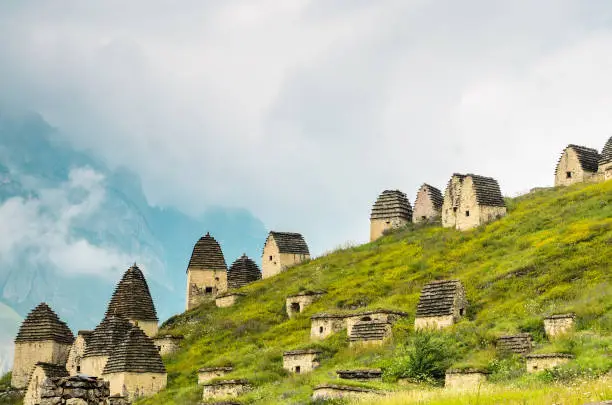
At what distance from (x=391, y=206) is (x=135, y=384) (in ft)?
Result: 105

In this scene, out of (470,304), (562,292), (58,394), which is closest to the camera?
(58,394)

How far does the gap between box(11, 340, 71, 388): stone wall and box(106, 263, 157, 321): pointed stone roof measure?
4.48m

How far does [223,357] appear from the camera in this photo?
49.2m

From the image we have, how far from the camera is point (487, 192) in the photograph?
65250mm

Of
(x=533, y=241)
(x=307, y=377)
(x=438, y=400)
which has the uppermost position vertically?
(x=533, y=241)

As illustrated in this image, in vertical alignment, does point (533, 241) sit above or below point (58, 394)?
above

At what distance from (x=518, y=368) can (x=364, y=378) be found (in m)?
5.52

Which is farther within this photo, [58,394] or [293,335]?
[293,335]

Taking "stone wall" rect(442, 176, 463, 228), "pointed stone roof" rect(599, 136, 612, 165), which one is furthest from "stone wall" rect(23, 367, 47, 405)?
"pointed stone roof" rect(599, 136, 612, 165)

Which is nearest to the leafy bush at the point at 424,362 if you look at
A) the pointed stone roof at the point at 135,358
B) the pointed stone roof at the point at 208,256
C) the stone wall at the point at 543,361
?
the stone wall at the point at 543,361

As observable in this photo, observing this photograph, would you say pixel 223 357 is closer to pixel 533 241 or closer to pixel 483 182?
pixel 533 241

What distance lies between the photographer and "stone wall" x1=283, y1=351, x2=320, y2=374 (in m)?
42.4

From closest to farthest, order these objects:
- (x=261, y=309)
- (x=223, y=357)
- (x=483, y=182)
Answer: (x=223, y=357), (x=261, y=309), (x=483, y=182)

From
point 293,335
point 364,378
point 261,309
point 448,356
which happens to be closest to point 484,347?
point 448,356
